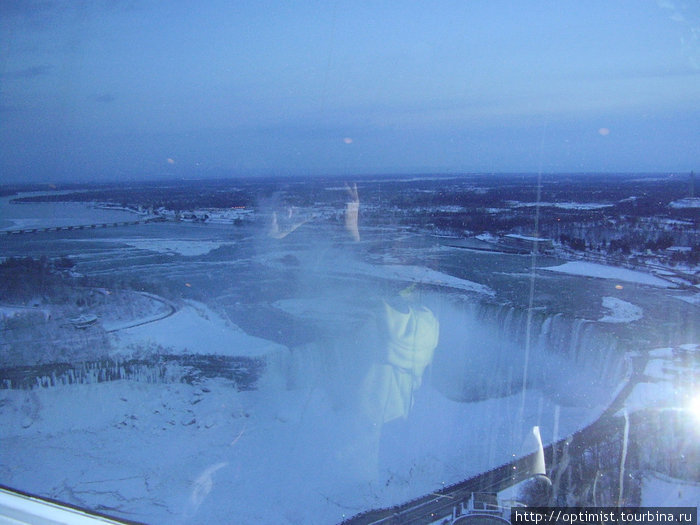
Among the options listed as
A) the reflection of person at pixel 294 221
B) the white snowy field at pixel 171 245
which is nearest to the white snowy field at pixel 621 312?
the reflection of person at pixel 294 221

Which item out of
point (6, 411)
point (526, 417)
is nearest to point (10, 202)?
point (6, 411)

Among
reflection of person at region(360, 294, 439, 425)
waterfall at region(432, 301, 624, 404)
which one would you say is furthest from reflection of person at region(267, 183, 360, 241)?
waterfall at region(432, 301, 624, 404)

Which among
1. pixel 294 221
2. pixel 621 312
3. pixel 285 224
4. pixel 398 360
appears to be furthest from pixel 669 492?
pixel 294 221

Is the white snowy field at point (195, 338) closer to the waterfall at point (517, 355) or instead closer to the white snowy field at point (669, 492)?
the waterfall at point (517, 355)

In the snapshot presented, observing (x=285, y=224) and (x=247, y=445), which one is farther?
(x=285, y=224)

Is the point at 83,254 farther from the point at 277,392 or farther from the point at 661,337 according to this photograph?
the point at 661,337

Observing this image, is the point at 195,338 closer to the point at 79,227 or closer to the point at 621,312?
the point at 621,312
